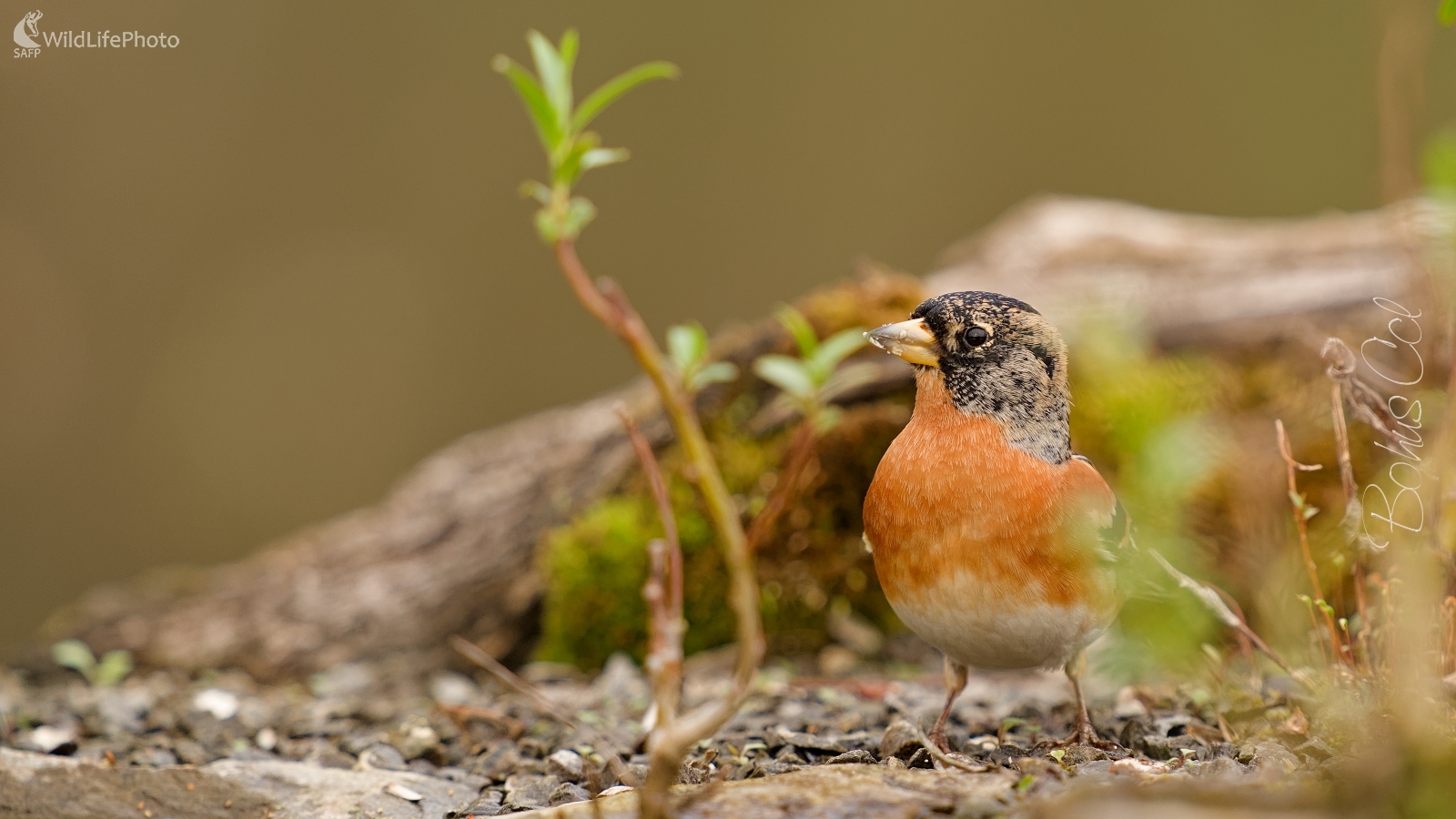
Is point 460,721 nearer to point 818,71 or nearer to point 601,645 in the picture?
point 601,645

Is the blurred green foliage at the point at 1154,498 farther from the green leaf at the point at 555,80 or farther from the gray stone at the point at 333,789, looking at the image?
the gray stone at the point at 333,789

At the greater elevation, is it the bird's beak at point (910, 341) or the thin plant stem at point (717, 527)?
the bird's beak at point (910, 341)

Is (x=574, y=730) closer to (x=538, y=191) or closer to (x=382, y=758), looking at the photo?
(x=382, y=758)

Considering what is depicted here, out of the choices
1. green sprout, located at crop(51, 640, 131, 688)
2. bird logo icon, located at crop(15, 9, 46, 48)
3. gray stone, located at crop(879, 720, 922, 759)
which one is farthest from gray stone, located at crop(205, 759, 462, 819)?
bird logo icon, located at crop(15, 9, 46, 48)

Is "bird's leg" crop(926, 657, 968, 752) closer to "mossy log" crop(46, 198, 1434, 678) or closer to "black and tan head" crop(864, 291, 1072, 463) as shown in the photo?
"black and tan head" crop(864, 291, 1072, 463)

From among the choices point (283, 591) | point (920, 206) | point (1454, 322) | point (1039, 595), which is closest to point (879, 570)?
point (1039, 595)

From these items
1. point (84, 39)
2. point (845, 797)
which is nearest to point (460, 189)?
point (84, 39)

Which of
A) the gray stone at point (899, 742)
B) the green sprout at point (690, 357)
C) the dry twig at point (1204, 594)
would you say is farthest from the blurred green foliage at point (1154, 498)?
the green sprout at point (690, 357)
